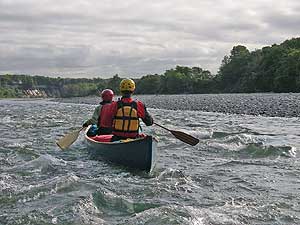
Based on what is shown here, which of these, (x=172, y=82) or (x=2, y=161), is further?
(x=172, y=82)

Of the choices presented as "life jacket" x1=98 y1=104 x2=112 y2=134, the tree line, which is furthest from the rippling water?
the tree line

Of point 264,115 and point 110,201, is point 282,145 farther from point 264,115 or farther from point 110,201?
point 264,115

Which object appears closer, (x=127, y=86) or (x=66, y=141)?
(x=127, y=86)

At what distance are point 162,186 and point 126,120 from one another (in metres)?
2.44

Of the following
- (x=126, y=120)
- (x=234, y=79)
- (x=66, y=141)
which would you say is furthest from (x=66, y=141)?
(x=234, y=79)

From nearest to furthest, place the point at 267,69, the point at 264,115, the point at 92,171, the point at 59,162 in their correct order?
the point at 92,171, the point at 59,162, the point at 264,115, the point at 267,69

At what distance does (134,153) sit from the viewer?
11.3m

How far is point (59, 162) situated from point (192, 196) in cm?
510

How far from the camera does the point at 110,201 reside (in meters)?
8.75

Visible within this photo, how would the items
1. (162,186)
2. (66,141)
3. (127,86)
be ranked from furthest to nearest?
(66,141)
(127,86)
(162,186)

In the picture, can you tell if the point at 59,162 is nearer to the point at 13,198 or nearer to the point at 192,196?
the point at 13,198

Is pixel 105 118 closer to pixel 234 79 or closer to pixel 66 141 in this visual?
pixel 66 141

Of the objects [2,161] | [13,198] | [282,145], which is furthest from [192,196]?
[282,145]

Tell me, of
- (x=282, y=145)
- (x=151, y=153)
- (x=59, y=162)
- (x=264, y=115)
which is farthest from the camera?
(x=264, y=115)
